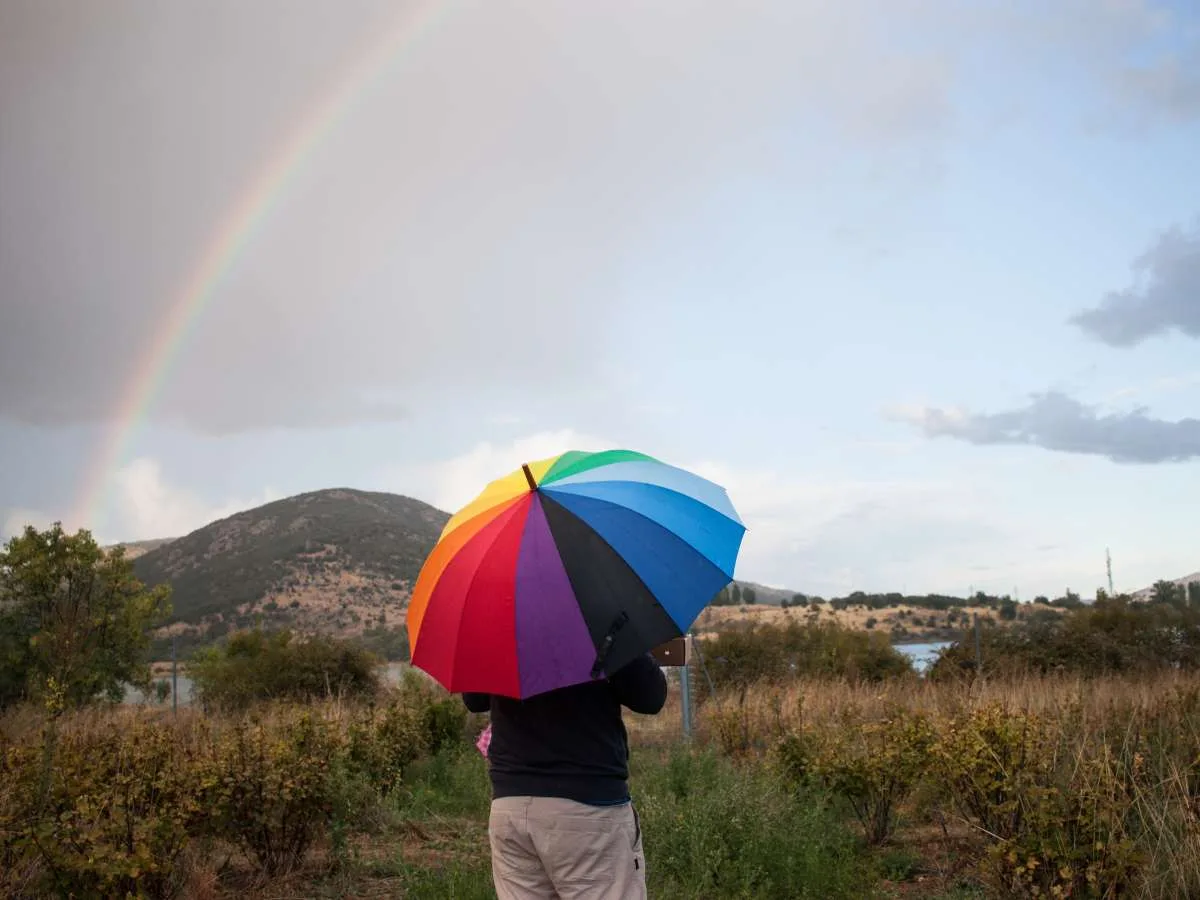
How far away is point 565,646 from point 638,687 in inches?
11.0

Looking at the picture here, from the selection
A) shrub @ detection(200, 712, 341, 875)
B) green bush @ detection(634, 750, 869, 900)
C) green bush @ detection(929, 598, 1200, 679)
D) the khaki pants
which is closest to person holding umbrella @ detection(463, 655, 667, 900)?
the khaki pants

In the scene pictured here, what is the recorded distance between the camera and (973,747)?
6.23 meters

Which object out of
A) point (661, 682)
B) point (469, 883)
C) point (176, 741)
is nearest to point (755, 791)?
point (469, 883)

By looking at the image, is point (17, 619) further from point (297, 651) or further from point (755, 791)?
point (755, 791)

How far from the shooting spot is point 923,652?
71.3 feet

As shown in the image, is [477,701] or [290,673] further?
[290,673]

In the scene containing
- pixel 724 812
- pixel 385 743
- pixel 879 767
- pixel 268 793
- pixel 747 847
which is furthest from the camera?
pixel 385 743

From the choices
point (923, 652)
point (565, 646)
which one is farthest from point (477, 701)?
point (923, 652)

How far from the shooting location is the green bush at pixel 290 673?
19484 mm

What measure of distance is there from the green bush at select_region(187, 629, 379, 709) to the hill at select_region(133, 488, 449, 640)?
105 feet

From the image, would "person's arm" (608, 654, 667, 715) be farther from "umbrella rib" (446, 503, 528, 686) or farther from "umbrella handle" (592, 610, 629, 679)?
"umbrella rib" (446, 503, 528, 686)

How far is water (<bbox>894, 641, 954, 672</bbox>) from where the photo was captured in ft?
66.3

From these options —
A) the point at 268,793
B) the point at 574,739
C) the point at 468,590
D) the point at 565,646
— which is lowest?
the point at 268,793

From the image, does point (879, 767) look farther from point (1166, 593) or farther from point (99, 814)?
point (1166, 593)
